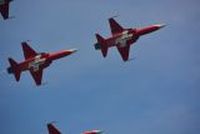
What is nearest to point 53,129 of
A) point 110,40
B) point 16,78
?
point 16,78

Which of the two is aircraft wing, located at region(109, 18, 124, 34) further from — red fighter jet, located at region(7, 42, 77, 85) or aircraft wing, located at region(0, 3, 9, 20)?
aircraft wing, located at region(0, 3, 9, 20)

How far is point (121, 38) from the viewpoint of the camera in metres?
138

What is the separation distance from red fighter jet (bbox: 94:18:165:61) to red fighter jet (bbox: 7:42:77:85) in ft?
19.8

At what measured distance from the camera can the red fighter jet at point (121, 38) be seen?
134500 millimetres

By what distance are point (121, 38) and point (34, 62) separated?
760 inches

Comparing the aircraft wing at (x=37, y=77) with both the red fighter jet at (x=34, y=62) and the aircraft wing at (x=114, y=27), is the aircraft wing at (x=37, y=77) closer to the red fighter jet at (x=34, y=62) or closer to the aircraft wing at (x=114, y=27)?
the red fighter jet at (x=34, y=62)

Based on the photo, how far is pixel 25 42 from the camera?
13800cm

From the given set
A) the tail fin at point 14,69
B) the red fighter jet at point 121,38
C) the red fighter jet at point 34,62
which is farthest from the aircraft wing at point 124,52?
the tail fin at point 14,69

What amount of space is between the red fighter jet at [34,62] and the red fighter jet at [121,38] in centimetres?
602

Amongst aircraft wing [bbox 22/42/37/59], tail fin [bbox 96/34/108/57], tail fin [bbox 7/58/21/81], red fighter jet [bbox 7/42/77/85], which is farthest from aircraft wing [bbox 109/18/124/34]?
tail fin [bbox 7/58/21/81]

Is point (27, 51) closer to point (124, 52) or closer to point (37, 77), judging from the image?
point (37, 77)

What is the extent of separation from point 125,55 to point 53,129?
22.7 m

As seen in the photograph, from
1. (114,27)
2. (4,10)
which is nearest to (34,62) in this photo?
(4,10)

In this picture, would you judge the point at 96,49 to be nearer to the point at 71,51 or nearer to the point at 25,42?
the point at 71,51
